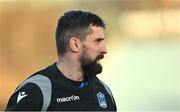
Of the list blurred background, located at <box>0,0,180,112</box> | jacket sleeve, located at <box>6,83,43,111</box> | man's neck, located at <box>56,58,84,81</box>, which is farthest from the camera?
blurred background, located at <box>0,0,180,112</box>

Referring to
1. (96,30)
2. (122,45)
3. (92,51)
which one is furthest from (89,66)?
(122,45)

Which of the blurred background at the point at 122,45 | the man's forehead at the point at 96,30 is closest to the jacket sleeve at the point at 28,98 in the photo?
the man's forehead at the point at 96,30

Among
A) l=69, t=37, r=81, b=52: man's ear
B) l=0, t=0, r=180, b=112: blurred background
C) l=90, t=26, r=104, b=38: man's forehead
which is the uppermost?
l=90, t=26, r=104, b=38: man's forehead

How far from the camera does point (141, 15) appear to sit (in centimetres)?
670

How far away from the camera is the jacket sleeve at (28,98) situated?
2.90 metres

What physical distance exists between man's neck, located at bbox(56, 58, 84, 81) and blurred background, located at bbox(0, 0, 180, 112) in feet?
11.6

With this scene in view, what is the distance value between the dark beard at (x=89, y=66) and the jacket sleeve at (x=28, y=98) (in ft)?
1.09

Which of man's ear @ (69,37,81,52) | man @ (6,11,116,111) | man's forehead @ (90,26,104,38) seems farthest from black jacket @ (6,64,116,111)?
man's forehead @ (90,26,104,38)

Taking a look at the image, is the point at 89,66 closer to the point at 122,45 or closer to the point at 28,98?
the point at 28,98

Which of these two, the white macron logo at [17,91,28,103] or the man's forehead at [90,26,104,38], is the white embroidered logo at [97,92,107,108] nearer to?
the man's forehead at [90,26,104,38]

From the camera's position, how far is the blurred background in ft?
22.0

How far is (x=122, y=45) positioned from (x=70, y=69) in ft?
12.0

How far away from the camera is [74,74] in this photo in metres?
3.13

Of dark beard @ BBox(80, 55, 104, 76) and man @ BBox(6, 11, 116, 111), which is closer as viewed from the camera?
man @ BBox(6, 11, 116, 111)
